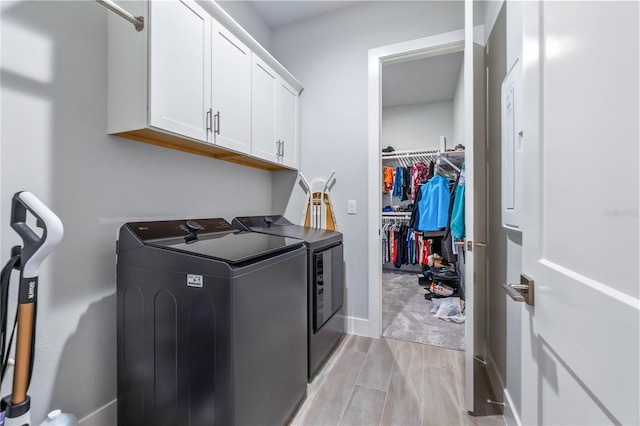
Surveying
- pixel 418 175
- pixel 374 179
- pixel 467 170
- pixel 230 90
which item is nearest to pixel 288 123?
pixel 230 90

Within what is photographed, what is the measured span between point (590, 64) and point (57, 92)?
1831mm

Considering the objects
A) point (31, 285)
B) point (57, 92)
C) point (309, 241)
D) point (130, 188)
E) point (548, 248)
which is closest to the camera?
point (548, 248)

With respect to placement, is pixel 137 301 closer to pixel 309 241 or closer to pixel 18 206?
pixel 18 206

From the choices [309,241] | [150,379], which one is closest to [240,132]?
[309,241]

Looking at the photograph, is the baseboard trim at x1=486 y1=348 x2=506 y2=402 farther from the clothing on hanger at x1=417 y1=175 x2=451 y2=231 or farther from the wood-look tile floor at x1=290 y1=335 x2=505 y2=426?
the clothing on hanger at x1=417 y1=175 x2=451 y2=231

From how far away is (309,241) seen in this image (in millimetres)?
1810

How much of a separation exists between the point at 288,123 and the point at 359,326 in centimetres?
202

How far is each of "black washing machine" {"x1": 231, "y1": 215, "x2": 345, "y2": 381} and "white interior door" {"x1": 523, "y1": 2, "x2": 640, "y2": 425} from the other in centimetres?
124

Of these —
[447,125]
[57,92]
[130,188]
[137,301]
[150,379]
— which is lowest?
[150,379]

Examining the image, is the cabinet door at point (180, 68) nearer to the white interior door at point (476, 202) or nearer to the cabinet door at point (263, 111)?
the cabinet door at point (263, 111)

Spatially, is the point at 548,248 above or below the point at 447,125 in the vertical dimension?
below

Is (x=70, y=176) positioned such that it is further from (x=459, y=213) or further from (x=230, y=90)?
(x=459, y=213)

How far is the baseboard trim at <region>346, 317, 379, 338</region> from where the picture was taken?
8.18 feet

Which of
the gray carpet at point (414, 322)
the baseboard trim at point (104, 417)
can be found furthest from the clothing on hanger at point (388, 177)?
the baseboard trim at point (104, 417)
